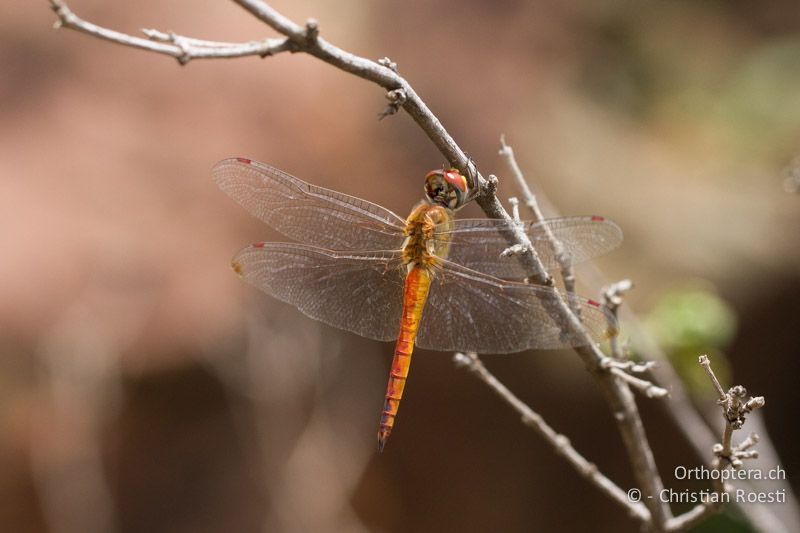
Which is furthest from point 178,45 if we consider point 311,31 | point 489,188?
point 489,188

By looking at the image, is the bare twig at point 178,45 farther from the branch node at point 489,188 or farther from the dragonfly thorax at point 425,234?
the dragonfly thorax at point 425,234

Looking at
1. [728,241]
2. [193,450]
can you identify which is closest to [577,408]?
[728,241]

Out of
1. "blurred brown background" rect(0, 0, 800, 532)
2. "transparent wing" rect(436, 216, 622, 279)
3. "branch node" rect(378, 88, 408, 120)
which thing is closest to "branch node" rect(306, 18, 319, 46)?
"branch node" rect(378, 88, 408, 120)

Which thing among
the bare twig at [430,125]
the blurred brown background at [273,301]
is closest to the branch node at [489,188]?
the bare twig at [430,125]

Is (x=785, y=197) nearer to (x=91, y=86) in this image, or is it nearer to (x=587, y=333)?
(x=587, y=333)

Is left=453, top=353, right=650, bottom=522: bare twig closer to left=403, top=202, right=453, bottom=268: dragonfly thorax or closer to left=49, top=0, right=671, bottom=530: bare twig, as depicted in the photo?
left=49, top=0, right=671, bottom=530: bare twig

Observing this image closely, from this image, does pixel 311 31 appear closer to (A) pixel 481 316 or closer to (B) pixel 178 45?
(B) pixel 178 45
